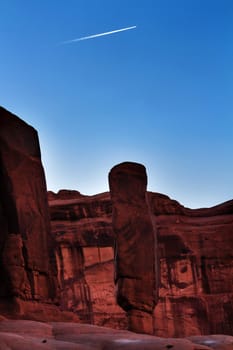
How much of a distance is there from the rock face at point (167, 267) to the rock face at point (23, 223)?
17021mm

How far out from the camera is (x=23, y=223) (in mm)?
17219

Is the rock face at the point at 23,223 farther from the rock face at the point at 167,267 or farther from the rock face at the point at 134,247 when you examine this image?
the rock face at the point at 167,267

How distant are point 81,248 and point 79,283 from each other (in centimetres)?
227

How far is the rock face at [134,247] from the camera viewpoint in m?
18.9

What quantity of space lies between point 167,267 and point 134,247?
54.4ft

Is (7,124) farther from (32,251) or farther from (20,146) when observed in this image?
(32,251)

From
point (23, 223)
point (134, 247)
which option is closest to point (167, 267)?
point (134, 247)

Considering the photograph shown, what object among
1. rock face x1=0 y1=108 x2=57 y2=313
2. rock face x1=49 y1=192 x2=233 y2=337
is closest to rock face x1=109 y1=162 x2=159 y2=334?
rock face x1=0 y1=108 x2=57 y2=313

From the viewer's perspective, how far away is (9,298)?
632 inches

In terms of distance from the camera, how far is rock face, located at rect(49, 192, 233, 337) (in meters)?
34.1

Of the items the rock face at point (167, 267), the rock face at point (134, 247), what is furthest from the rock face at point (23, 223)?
the rock face at point (167, 267)

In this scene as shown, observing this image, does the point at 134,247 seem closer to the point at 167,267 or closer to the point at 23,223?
the point at 23,223

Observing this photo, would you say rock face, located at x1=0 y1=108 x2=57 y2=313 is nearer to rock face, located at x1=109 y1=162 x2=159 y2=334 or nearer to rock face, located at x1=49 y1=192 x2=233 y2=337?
rock face, located at x1=109 y1=162 x2=159 y2=334

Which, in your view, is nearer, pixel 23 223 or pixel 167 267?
pixel 23 223
